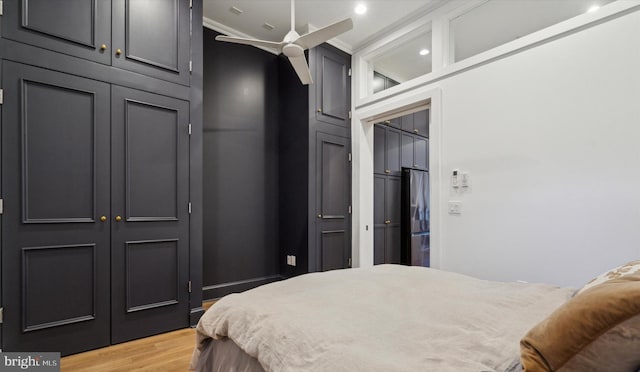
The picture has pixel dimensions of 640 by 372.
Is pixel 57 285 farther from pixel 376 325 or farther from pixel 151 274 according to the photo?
pixel 376 325

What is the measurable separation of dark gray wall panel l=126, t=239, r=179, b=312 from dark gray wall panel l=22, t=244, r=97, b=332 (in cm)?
24

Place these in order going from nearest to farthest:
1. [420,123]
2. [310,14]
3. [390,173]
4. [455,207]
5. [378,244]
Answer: [455,207] → [310,14] → [378,244] → [390,173] → [420,123]

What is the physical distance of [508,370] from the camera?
2.71ft

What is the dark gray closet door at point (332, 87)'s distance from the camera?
371 centimetres

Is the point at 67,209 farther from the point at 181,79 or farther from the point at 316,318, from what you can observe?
the point at 316,318

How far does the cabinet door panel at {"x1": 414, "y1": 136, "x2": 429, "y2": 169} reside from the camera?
5.07m

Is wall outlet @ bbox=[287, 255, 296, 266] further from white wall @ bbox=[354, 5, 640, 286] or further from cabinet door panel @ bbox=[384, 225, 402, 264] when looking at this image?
white wall @ bbox=[354, 5, 640, 286]

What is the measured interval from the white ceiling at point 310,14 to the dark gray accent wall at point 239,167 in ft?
0.86

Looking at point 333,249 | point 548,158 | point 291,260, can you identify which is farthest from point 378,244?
point 548,158

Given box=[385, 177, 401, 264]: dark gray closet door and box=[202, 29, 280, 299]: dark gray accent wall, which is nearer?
box=[202, 29, 280, 299]: dark gray accent wall

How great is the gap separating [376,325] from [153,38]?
9.06 ft

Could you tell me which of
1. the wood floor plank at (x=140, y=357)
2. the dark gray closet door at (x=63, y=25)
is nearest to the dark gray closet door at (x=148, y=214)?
the wood floor plank at (x=140, y=357)

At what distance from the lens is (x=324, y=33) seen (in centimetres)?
218

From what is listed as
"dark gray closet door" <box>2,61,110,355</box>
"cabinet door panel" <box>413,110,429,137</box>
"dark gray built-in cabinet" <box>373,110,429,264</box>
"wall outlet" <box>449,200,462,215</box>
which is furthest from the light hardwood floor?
"cabinet door panel" <box>413,110,429,137</box>
